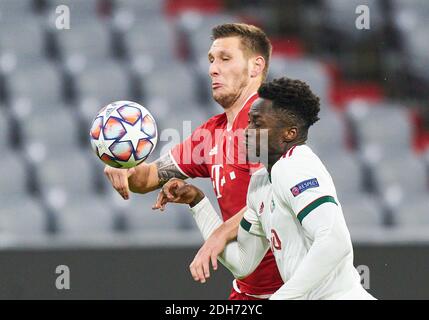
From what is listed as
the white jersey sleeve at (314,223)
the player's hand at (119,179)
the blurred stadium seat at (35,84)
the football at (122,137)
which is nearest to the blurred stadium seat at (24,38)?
the blurred stadium seat at (35,84)

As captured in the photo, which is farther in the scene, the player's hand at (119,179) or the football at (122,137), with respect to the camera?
the player's hand at (119,179)

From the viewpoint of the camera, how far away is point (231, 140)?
200 inches

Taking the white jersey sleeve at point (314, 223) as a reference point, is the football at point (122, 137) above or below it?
above

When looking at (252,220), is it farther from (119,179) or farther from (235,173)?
(119,179)

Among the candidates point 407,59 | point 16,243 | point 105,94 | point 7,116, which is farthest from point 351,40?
point 16,243

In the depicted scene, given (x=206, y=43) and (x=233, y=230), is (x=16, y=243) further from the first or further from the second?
(x=206, y=43)

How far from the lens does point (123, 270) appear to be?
6.46 metres

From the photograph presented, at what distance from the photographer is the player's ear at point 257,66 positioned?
5215 mm

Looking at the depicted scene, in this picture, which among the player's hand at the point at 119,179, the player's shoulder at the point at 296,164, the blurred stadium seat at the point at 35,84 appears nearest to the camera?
the player's shoulder at the point at 296,164

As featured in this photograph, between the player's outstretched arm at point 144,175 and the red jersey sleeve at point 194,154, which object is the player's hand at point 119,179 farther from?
the red jersey sleeve at point 194,154

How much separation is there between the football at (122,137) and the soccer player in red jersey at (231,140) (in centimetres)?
22

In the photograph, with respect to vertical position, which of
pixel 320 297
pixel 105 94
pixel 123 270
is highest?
pixel 105 94

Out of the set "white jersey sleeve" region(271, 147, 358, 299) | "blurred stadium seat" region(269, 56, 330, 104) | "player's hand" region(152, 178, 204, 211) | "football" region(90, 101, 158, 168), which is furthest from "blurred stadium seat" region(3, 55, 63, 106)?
"white jersey sleeve" region(271, 147, 358, 299)

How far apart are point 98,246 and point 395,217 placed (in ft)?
7.89
